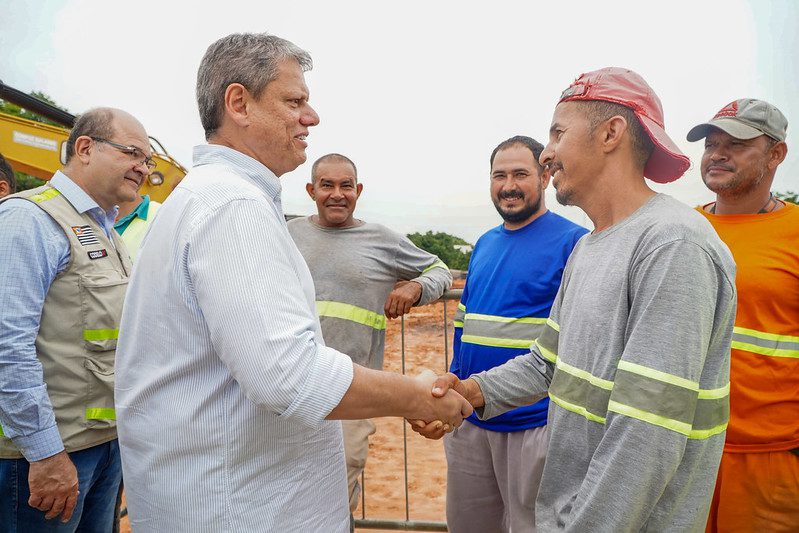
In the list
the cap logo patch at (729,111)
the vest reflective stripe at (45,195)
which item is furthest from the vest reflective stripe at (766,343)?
the vest reflective stripe at (45,195)

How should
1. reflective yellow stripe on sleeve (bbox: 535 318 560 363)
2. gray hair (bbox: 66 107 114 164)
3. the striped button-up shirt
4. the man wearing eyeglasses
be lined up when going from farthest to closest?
gray hair (bbox: 66 107 114 164) → reflective yellow stripe on sleeve (bbox: 535 318 560 363) → the man wearing eyeglasses → the striped button-up shirt

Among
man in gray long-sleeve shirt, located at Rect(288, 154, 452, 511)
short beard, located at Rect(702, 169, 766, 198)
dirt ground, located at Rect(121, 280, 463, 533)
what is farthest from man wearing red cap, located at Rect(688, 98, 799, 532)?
dirt ground, located at Rect(121, 280, 463, 533)

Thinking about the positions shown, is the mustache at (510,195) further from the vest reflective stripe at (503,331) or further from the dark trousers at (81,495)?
the dark trousers at (81,495)

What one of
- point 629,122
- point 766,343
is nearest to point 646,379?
point 629,122

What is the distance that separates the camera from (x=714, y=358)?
167cm

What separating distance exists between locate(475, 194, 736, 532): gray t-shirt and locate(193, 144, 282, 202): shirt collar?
44.8 inches

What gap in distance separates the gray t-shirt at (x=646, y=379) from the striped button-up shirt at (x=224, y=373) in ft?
2.56

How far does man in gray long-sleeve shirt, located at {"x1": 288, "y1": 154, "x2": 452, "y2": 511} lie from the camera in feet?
12.1

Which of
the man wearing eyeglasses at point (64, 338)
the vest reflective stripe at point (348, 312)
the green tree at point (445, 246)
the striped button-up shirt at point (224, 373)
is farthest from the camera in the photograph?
the green tree at point (445, 246)

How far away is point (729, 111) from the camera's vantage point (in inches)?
127

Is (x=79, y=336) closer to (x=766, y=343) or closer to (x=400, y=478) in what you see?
(x=766, y=343)

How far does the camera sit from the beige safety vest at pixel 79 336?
2.47m

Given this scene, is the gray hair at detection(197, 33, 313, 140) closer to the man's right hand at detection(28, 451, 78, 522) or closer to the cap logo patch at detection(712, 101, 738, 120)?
the man's right hand at detection(28, 451, 78, 522)

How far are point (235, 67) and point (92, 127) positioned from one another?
1.50 m
